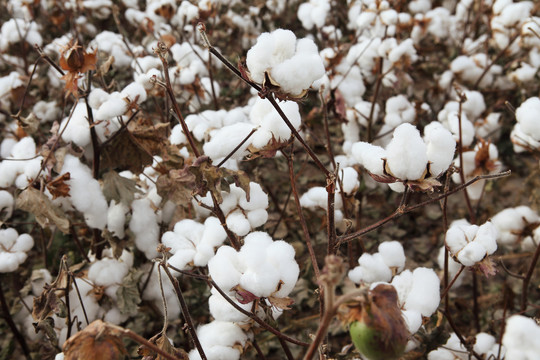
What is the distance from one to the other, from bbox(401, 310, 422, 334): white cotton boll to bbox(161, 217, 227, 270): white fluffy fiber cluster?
43 centimetres

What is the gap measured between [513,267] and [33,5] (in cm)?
251

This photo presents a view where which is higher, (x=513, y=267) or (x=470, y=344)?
(x=513, y=267)

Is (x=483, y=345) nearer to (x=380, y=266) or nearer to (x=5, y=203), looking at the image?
(x=380, y=266)

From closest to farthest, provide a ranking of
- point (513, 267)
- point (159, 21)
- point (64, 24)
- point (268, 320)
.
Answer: point (268, 320) < point (513, 267) < point (159, 21) < point (64, 24)

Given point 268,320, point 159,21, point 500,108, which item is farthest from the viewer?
point 159,21

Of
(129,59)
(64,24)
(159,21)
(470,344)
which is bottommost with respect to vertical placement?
(470,344)

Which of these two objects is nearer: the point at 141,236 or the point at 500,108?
the point at 141,236

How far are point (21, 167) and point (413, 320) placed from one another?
1140mm

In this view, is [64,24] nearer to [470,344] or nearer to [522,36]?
[522,36]

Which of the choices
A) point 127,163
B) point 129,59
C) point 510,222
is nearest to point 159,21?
point 129,59

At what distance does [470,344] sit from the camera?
1149mm

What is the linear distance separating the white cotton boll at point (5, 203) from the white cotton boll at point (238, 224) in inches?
29.3

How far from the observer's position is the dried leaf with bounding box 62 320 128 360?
2.44ft

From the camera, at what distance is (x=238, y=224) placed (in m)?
1.11
